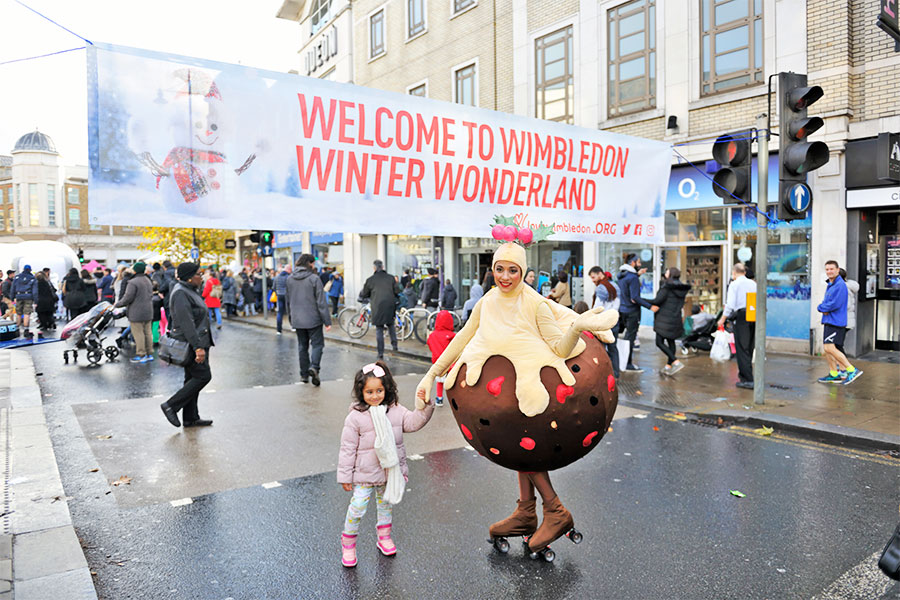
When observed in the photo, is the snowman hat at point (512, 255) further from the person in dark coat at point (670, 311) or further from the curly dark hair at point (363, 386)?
the person in dark coat at point (670, 311)

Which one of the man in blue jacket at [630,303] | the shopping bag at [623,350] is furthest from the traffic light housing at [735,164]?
the shopping bag at [623,350]

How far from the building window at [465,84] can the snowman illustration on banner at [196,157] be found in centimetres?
1402

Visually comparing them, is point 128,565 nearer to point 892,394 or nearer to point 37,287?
point 892,394

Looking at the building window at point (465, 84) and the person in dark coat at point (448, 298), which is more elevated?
the building window at point (465, 84)

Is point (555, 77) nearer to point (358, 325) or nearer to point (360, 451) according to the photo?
point (358, 325)

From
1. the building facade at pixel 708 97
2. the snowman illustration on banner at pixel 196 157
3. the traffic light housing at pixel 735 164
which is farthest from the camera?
the building facade at pixel 708 97

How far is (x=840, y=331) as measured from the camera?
9000mm

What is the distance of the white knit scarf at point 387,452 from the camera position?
3763 millimetres

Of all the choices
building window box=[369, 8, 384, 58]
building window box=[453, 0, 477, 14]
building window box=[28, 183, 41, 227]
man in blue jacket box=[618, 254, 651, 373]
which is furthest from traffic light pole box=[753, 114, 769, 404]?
building window box=[28, 183, 41, 227]

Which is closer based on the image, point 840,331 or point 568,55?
point 840,331

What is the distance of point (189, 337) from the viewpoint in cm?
694

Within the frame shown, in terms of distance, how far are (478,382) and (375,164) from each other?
317cm

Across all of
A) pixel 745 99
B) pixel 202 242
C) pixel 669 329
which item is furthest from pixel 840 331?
pixel 202 242

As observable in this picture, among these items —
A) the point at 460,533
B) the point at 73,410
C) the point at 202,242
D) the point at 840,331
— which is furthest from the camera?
the point at 202,242
